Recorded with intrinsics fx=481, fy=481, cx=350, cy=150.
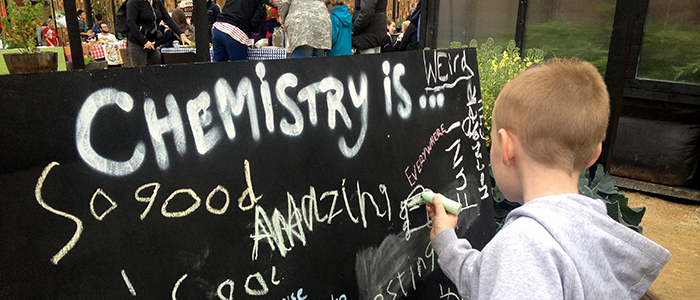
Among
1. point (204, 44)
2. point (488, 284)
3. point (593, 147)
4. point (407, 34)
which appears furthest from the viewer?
point (407, 34)

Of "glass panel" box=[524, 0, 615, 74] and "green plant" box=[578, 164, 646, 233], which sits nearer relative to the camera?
"green plant" box=[578, 164, 646, 233]

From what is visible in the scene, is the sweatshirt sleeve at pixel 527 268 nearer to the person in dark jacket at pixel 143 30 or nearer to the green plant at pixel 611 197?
the green plant at pixel 611 197

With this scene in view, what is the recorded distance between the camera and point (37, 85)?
35.9 inches

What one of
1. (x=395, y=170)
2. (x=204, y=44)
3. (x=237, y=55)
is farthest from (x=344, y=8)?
(x=395, y=170)

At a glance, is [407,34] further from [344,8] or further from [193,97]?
[193,97]

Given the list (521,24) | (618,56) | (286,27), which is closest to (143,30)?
(286,27)

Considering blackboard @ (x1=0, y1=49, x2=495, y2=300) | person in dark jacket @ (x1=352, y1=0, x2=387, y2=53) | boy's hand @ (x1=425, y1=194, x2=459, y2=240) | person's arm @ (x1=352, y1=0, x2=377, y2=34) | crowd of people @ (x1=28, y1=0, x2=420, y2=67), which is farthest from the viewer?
person in dark jacket @ (x1=352, y1=0, x2=387, y2=53)

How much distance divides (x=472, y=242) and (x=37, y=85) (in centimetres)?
163

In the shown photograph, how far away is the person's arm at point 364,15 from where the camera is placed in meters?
6.02

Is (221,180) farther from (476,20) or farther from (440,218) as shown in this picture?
(476,20)

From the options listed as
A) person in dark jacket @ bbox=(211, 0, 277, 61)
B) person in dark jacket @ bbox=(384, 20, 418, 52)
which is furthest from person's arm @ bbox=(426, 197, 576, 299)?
person in dark jacket @ bbox=(384, 20, 418, 52)

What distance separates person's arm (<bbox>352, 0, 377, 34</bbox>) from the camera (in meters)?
6.02

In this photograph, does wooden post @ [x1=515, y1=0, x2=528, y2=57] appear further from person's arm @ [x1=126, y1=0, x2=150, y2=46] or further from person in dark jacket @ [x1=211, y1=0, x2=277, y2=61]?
person's arm @ [x1=126, y1=0, x2=150, y2=46]

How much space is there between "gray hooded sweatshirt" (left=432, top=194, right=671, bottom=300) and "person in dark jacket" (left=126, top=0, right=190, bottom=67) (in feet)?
18.4
